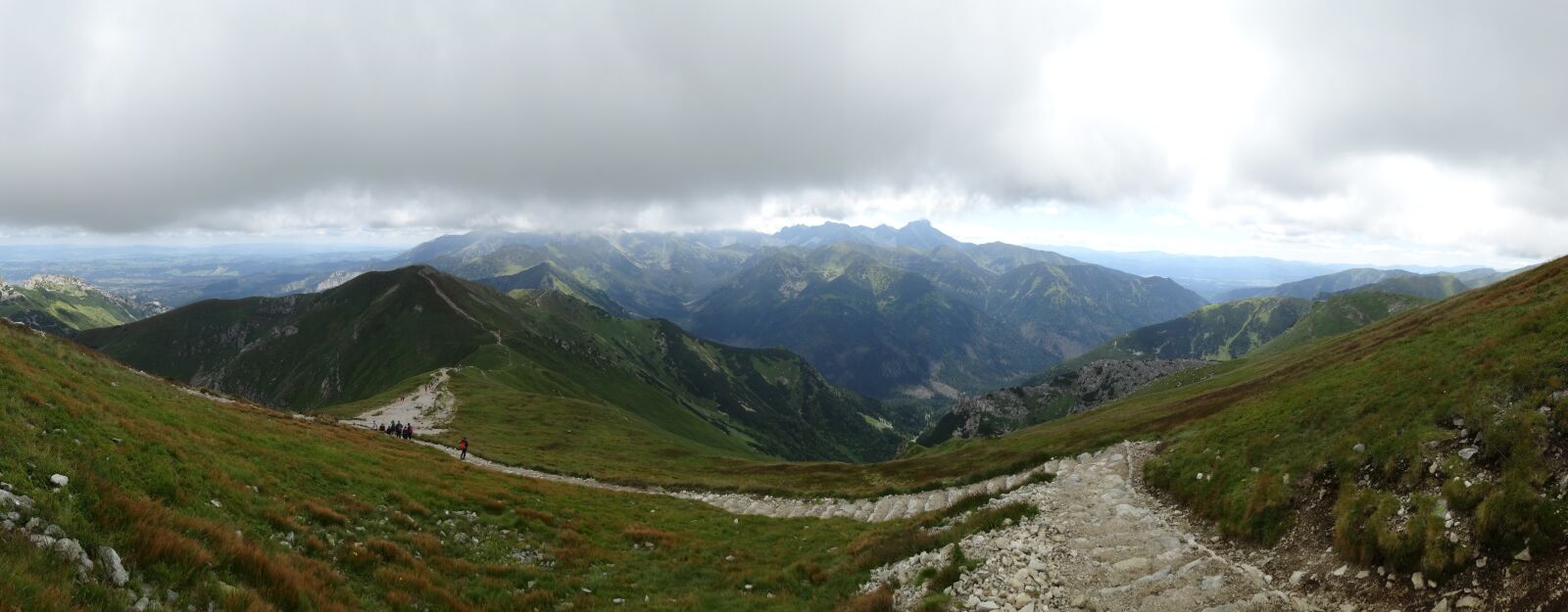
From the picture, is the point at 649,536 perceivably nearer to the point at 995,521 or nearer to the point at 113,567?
the point at 995,521

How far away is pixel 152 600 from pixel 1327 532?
26.5 meters

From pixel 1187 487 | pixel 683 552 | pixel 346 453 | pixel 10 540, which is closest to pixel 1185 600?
pixel 1187 487

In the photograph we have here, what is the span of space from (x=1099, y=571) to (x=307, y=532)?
22.9 metres

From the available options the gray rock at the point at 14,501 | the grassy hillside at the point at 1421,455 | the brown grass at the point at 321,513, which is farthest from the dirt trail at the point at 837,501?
the gray rock at the point at 14,501

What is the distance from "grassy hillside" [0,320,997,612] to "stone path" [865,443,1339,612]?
10.5 feet

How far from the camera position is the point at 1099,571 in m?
17.2

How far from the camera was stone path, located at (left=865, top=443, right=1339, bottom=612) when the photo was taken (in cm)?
1498

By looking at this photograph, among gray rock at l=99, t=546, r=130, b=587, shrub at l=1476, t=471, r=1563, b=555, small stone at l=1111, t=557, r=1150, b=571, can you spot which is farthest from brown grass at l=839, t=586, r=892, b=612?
gray rock at l=99, t=546, r=130, b=587

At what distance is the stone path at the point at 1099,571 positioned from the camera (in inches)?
590

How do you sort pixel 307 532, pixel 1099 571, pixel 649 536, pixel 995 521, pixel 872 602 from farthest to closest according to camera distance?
pixel 649 536
pixel 995 521
pixel 1099 571
pixel 307 532
pixel 872 602

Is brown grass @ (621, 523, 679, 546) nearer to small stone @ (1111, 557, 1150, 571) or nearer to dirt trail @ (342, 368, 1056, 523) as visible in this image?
dirt trail @ (342, 368, 1056, 523)

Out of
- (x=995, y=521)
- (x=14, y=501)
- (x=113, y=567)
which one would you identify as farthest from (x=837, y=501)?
(x=14, y=501)

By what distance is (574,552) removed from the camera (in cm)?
2302

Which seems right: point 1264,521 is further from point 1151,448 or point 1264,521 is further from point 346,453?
point 346,453
